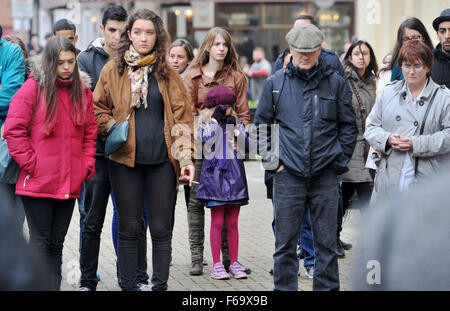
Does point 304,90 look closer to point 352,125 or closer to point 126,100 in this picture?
point 352,125

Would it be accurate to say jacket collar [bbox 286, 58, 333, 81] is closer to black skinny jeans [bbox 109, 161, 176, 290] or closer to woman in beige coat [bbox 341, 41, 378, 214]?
black skinny jeans [bbox 109, 161, 176, 290]

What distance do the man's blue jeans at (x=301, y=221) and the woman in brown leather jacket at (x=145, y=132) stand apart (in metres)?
0.70

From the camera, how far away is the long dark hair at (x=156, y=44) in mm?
6023

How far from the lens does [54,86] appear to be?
584 cm

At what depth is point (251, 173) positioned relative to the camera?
1480 centimetres

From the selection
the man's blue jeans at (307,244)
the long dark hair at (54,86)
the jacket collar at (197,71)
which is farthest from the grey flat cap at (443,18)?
the long dark hair at (54,86)

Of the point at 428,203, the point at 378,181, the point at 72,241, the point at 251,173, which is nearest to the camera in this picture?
the point at 428,203

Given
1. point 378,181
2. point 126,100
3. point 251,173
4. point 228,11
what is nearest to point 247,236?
point 378,181

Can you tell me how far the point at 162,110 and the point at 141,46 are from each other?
1.57ft

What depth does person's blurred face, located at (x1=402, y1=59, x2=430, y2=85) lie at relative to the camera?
6273mm

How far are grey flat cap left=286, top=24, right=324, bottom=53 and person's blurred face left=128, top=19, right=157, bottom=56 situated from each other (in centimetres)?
98

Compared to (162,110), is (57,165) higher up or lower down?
lower down

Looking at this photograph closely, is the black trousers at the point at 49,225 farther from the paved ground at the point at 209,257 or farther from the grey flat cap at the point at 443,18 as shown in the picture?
the grey flat cap at the point at 443,18

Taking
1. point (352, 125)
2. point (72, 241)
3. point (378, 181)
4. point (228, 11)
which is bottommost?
point (72, 241)
